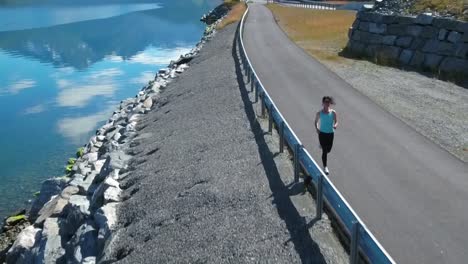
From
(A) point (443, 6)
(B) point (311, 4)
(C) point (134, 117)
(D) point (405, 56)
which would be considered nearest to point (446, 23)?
(A) point (443, 6)

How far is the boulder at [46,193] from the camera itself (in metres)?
17.5

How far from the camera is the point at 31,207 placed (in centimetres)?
1792

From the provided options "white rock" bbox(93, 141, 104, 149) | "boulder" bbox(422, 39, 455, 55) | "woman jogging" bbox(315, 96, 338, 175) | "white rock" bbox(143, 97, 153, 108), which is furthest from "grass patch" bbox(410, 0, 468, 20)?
"white rock" bbox(93, 141, 104, 149)

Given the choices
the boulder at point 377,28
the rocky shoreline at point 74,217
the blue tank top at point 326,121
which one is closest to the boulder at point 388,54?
the boulder at point 377,28

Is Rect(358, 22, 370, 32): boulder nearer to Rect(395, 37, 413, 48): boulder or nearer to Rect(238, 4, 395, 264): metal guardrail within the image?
Rect(395, 37, 413, 48): boulder

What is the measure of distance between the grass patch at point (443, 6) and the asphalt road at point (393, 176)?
8.44 m

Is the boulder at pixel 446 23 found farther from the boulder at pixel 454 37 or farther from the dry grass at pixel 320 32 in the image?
the dry grass at pixel 320 32

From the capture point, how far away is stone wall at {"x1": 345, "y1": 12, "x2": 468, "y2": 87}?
23891 mm

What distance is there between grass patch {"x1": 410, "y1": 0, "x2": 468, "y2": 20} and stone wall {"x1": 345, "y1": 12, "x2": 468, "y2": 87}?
92 cm

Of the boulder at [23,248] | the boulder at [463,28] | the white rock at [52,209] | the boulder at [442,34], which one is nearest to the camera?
the boulder at [23,248]

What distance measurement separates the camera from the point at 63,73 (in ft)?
178

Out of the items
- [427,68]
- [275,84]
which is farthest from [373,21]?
[275,84]

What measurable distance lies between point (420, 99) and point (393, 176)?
9.08m

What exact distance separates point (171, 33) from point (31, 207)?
69.0 m
